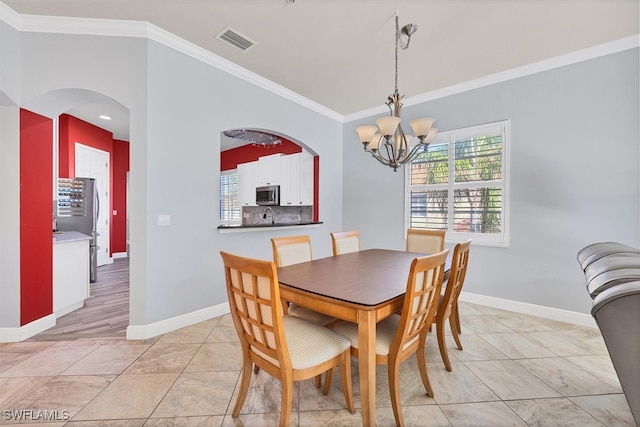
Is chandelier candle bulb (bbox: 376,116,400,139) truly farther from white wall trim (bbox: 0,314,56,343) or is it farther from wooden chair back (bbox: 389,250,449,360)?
white wall trim (bbox: 0,314,56,343)

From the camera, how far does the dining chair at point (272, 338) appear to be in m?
1.23

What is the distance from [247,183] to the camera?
5473 millimetres

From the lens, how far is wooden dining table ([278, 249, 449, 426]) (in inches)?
52.2

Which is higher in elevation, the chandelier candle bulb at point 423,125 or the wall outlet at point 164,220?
the chandelier candle bulb at point 423,125

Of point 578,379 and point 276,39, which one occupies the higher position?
point 276,39

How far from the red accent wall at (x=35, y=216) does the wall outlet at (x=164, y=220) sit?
3.44 ft

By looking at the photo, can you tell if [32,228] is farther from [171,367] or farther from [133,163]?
[171,367]

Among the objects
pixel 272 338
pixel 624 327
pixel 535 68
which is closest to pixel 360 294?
pixel 272 338

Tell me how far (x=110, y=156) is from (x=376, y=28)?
619 centimetres

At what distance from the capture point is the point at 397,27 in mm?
2320

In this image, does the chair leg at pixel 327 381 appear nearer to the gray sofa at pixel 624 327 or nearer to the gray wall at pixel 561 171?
the gray sofa at pixel 624 327

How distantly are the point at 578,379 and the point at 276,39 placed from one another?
361 cm

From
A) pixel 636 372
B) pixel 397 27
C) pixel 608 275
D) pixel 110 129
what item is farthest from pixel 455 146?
pixel 110 129

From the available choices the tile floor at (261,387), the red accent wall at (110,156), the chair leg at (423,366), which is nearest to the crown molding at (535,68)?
the tile floor at (261,387)
